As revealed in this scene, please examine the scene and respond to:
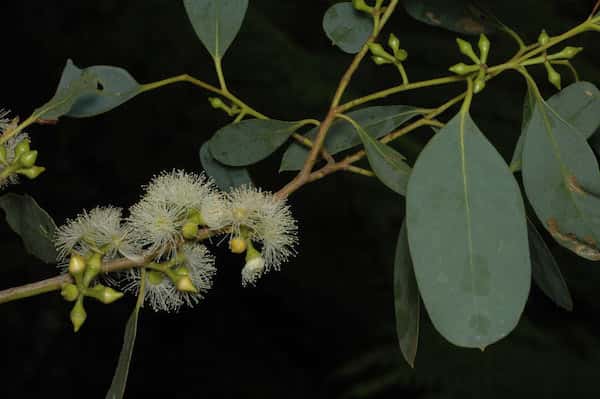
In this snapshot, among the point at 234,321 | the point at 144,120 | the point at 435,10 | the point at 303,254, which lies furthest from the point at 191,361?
the point at 435,10

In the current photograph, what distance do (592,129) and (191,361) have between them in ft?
10.9

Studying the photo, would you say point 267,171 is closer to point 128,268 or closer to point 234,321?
point 234,321

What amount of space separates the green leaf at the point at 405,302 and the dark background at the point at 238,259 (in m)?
1.48

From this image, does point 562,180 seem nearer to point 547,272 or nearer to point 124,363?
point 547,272

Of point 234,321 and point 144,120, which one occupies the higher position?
point 144,120

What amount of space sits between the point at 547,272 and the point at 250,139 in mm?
464

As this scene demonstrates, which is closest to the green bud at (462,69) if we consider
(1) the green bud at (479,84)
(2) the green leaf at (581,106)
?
(1) the green bud at (479,84)

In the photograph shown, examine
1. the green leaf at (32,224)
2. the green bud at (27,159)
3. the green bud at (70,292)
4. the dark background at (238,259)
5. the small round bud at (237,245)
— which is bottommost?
the dark background at (238,259)

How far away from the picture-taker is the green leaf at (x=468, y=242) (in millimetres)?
779

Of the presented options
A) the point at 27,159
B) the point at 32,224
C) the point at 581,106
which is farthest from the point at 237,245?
the point at 581,106

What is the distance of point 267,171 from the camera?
3.19m

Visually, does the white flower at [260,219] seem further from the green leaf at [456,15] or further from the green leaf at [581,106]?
the green leaf at [456,15]

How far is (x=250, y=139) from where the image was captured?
1.10 meters

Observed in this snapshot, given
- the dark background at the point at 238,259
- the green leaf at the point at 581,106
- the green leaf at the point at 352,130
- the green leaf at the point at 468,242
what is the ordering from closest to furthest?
1. the green leaf at the point at 468,242
2. the green leaf at the point at 581,106
3. the green leaf at the point at 352,130
4. the dark background at the point at 238,259
